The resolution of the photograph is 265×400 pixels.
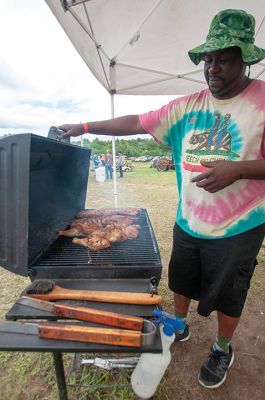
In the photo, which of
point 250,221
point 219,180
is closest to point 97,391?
point 250,221

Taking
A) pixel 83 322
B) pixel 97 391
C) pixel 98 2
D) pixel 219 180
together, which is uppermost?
pixel 98 2

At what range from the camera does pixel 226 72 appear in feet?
4.89

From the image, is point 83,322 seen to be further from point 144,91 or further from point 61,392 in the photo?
point 144,91

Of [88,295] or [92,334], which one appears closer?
[92,334]

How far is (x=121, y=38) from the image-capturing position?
3.51 meters

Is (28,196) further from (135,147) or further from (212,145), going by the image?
(135,147)

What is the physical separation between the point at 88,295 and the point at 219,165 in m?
1.04

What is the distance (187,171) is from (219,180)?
411 millimetres

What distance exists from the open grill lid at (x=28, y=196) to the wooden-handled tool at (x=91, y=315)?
42 centimetres

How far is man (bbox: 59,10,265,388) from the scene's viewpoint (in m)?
1.42

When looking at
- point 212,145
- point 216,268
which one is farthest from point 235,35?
point 216,268

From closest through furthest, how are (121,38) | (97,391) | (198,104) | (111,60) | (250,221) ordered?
(250,221), (198,104), (97,391), (121,38), (111,60)

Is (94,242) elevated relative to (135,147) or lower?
lower

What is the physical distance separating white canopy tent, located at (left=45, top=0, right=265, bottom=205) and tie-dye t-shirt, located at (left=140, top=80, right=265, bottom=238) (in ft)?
5.05
